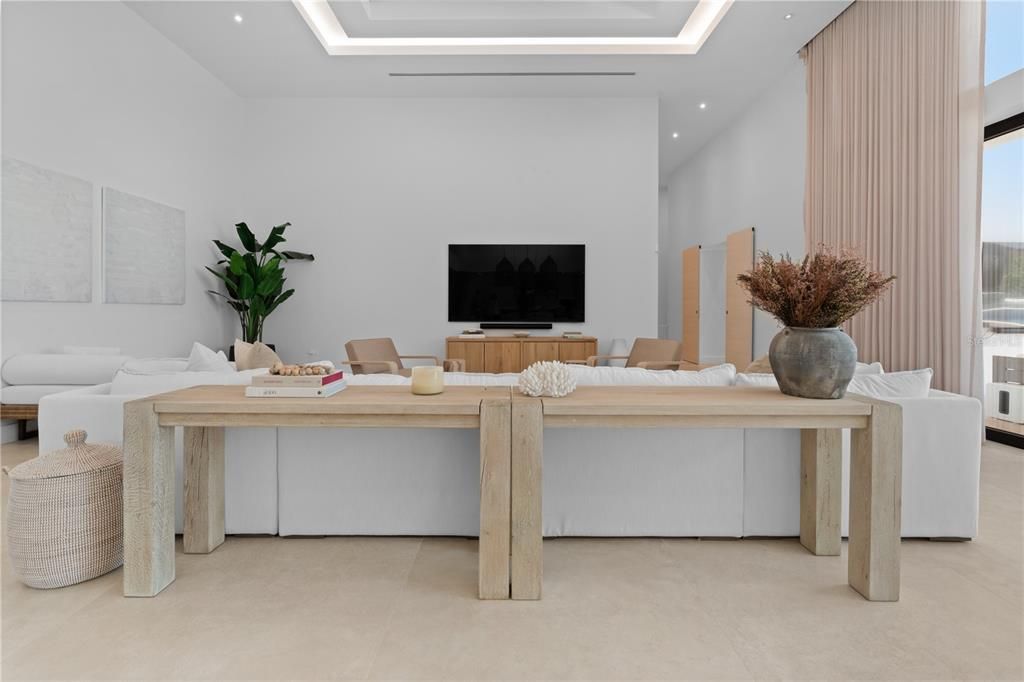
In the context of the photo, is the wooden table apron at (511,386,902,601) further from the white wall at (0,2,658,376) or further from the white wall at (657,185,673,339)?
the white wall at (657,185,673,339)

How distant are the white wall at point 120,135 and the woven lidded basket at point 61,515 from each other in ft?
8.14

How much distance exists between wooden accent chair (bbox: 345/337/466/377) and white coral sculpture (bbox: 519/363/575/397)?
2168 millimetres

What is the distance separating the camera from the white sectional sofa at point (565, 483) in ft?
7.25

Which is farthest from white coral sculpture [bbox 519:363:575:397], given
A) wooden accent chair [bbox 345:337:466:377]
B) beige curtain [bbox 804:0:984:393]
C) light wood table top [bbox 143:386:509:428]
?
beige curtain [bbox 804:0:984:393]

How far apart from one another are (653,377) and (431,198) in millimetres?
4400

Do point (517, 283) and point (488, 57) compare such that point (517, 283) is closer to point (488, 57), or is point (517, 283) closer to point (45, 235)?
point (488, 57)

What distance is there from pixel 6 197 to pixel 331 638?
378cm

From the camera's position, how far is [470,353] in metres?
5.69

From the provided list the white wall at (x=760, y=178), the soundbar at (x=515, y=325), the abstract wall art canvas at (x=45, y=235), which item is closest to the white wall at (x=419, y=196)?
the soundbar at (x=515, y=325)

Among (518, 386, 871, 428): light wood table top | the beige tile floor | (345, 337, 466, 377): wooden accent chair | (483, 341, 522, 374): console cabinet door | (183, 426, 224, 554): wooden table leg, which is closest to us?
the beige tile floor

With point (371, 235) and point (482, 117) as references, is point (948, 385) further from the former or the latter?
point (371, 235)

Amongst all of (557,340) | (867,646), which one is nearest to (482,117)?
(557,340)

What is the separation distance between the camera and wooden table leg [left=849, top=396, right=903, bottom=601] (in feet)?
5.76

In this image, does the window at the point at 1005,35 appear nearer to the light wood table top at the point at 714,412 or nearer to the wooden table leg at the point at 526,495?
the light wood table top at the point at 714,412
